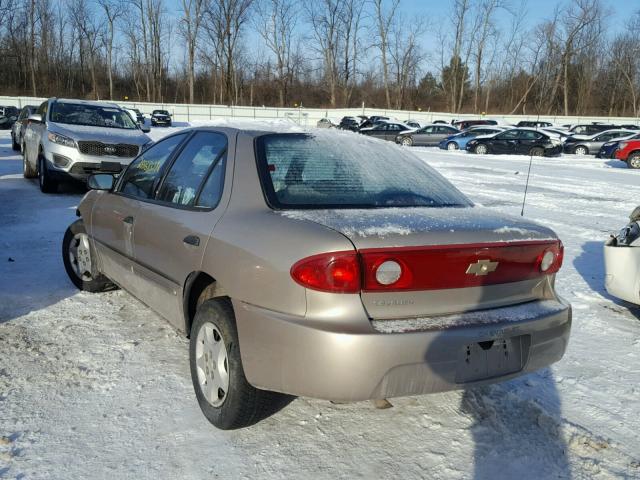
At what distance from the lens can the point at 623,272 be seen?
4773 millimetres

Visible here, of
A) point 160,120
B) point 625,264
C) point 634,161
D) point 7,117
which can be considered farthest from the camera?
point 160,120

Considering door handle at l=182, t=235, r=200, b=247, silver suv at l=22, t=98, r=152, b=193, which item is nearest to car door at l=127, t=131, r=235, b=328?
door handle at l=182, t=235, r=200, b=247

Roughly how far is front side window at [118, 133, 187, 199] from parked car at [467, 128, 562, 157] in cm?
2514

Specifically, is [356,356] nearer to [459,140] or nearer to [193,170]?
[193,170]

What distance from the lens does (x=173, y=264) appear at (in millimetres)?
3344

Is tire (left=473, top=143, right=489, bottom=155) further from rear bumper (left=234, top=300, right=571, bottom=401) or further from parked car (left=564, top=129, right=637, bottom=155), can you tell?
rear bumper (left=234, top=300, right=571, bottom=401)

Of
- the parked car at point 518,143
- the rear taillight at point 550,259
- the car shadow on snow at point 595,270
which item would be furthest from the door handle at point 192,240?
the parked car at point 518,143

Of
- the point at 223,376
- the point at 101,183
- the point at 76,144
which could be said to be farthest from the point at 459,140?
the point at 223,376

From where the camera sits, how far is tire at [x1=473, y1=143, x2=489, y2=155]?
27.8 metres

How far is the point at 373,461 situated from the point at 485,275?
3.36 feet

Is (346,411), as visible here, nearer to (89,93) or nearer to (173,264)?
(173,264)

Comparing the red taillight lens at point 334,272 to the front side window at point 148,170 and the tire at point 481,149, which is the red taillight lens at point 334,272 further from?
the tire at point 481,149

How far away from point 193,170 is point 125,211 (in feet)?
2.80

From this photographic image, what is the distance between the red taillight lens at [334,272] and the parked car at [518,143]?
86.4 feet
